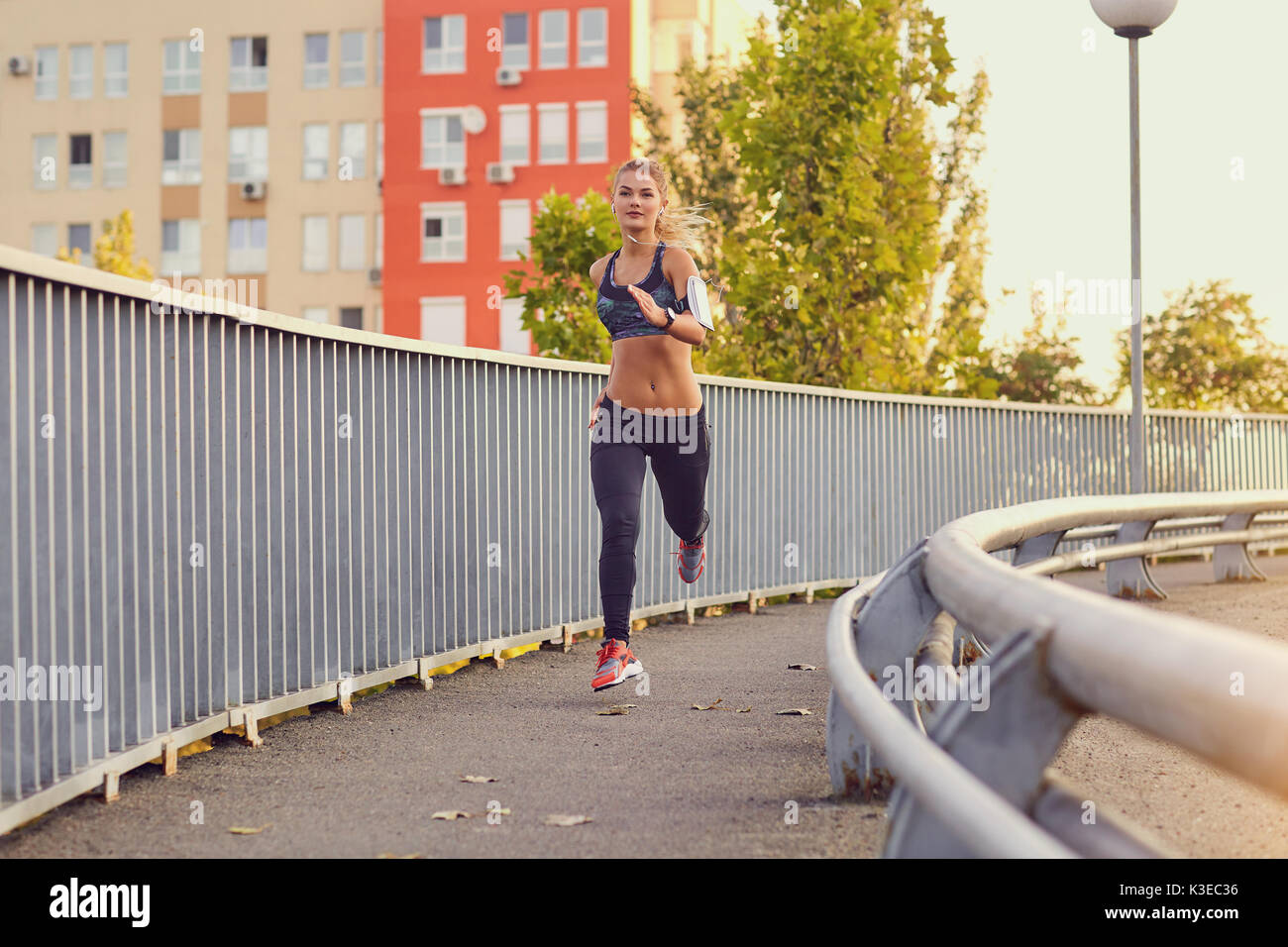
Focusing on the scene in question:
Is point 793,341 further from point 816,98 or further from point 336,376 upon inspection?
point 336,376

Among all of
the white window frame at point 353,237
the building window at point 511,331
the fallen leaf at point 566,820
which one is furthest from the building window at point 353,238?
the fallen leaf at point 566,820

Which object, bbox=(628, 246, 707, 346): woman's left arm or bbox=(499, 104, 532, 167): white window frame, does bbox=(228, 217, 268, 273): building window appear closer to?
bbox=(499, 104, 532, 167): white window frame

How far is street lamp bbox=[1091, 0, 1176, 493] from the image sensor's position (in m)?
13.3

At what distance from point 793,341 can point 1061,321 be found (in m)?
25.7

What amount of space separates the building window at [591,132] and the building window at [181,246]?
618 inches

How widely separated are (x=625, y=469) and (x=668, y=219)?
48.7 inches

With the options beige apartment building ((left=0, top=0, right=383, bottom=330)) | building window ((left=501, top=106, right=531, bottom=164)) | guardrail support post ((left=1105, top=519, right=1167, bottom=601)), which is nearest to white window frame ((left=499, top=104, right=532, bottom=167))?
building window ((left=501, top=106, right=531, bottom=164))

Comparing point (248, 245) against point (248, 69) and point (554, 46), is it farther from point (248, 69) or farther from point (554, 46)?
point (554, 46)

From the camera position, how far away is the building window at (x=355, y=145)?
5756cm

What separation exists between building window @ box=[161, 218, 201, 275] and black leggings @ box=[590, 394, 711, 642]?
5477cm

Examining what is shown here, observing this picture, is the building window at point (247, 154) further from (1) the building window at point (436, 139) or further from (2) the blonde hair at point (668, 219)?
(2) the blonde hair at point (668, 219)

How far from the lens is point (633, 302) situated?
689 cm
